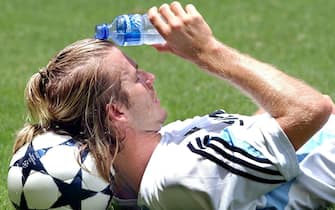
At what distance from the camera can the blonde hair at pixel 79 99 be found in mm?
4121

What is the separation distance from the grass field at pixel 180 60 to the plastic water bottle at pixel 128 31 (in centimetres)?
111

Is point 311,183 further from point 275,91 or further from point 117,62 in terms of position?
point 117,62

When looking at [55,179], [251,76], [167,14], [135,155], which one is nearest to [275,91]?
[251,76]

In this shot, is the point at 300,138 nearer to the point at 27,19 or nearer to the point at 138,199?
the point at 138,199

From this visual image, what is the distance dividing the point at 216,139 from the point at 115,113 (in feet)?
1.62

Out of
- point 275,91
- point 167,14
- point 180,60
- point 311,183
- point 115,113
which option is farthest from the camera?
point 180,60

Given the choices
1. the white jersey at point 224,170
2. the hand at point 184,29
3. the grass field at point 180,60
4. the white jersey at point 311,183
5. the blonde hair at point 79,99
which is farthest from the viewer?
the grass field at point 180,60

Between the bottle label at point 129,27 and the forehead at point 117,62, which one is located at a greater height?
the bottle label at point 129,27

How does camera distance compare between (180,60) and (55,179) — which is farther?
(180,60)

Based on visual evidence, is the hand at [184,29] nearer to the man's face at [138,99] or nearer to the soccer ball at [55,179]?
the man's face at [138,99]

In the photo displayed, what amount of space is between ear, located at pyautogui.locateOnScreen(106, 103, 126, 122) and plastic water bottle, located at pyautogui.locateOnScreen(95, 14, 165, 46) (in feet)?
1.22

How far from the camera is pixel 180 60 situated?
384 inches

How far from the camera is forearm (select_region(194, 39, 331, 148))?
153 inches

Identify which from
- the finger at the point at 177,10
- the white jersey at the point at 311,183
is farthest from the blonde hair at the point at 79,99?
the white jersey at the point at 311,183
